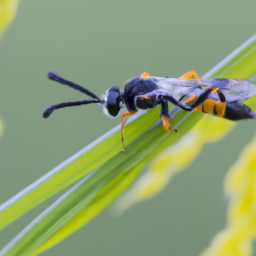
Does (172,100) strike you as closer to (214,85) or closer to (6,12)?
(214,85)

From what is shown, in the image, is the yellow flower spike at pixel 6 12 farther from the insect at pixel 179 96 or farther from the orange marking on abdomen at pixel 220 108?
the orange marking on abdomen at pixel 220 108

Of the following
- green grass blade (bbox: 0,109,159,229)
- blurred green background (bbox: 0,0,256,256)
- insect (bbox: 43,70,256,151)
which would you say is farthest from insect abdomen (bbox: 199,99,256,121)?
blurred green background (bbox: 0,0,256,256)

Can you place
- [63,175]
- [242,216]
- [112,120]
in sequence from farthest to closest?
[112,120] < [242,216] < [63,175]

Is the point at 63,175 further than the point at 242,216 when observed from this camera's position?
No

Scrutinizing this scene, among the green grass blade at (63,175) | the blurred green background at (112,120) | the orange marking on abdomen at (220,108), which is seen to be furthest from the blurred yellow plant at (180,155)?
the blurred green background at (112,120)

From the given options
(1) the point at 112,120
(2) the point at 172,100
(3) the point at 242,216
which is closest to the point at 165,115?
(2) the point at 172,100

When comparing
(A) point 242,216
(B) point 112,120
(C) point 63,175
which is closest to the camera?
(C) point 63,175

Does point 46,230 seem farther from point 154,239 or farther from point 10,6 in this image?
point 154,239

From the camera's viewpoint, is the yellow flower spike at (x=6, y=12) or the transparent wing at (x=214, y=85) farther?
the transparent wing at (x=214, y=85)
